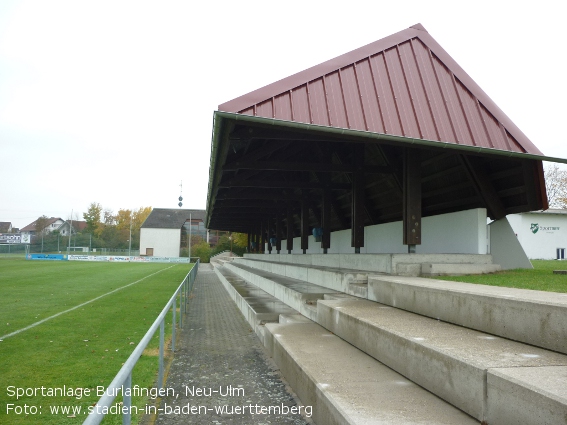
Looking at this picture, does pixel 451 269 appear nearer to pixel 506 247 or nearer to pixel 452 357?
pixel 506 247

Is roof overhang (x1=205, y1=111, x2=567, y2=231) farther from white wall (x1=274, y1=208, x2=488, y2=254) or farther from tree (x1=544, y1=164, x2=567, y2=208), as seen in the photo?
tree (x1=544, y1=164, x2=567, y2=208)

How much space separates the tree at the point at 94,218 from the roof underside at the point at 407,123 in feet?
351

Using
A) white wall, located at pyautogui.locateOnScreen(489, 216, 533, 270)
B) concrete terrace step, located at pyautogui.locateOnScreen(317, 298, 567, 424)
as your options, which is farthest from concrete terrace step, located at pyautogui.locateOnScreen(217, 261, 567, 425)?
white wall, located at pyautogui.locateOnScreen(489, 216, 533, 270)

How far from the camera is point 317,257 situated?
1465cm

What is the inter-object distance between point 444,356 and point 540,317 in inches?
33.9

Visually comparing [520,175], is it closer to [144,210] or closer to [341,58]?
[341,58]

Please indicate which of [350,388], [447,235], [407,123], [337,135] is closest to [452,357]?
[350,388]

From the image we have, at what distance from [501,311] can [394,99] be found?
596 centimetres

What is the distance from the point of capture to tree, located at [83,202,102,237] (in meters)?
110

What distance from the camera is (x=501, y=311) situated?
4039 mm

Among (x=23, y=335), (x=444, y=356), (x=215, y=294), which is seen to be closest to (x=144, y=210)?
(x=215, y=294)

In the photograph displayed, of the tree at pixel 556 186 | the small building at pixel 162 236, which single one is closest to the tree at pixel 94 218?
the small building at pixel 162 236

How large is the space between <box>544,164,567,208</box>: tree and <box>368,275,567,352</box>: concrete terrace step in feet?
125

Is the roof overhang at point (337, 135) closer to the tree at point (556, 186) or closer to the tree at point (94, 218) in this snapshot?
the tree at point (556, 186)
